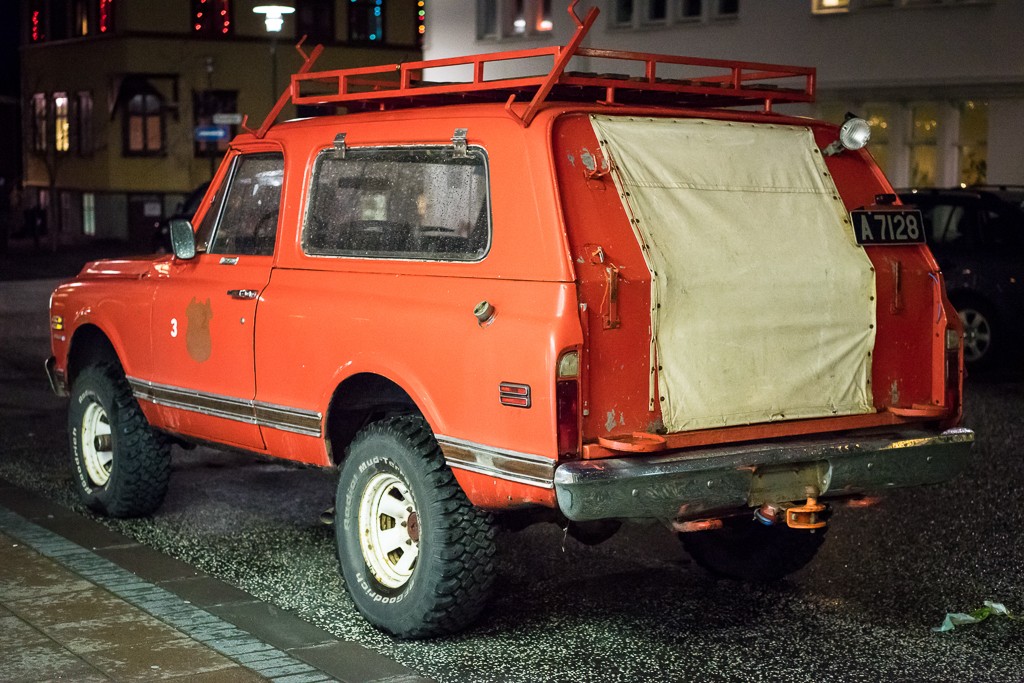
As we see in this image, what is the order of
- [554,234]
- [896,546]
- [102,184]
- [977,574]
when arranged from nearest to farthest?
[554,234], [977,574], [896,546], [102,184]

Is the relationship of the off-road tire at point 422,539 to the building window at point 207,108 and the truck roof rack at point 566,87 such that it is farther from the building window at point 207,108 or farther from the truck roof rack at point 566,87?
the building window at point 207,108

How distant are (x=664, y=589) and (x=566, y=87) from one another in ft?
A: 7.46

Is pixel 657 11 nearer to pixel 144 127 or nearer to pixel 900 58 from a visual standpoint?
pixel 900 58

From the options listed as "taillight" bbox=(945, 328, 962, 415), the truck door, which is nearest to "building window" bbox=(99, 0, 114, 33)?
the truck door

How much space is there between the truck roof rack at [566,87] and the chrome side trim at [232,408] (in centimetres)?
129

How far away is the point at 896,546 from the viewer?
744cm

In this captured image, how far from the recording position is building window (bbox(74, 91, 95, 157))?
154 ft

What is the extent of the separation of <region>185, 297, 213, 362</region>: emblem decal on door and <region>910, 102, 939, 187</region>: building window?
20.2 m

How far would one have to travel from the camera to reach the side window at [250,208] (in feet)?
22.6

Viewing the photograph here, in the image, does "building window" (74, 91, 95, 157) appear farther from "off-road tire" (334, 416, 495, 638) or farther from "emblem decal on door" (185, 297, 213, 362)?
"off-road tire" (334, 416, 495, 638)

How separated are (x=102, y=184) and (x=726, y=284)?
4329 centimetres

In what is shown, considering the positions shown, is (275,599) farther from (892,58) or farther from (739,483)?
(892,58)

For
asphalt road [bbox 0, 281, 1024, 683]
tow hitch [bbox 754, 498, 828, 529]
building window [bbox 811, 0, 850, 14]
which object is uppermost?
building window [bbox 811, 0, 850, 14]

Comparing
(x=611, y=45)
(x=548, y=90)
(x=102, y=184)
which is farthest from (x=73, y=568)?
(x=102, y=184)
